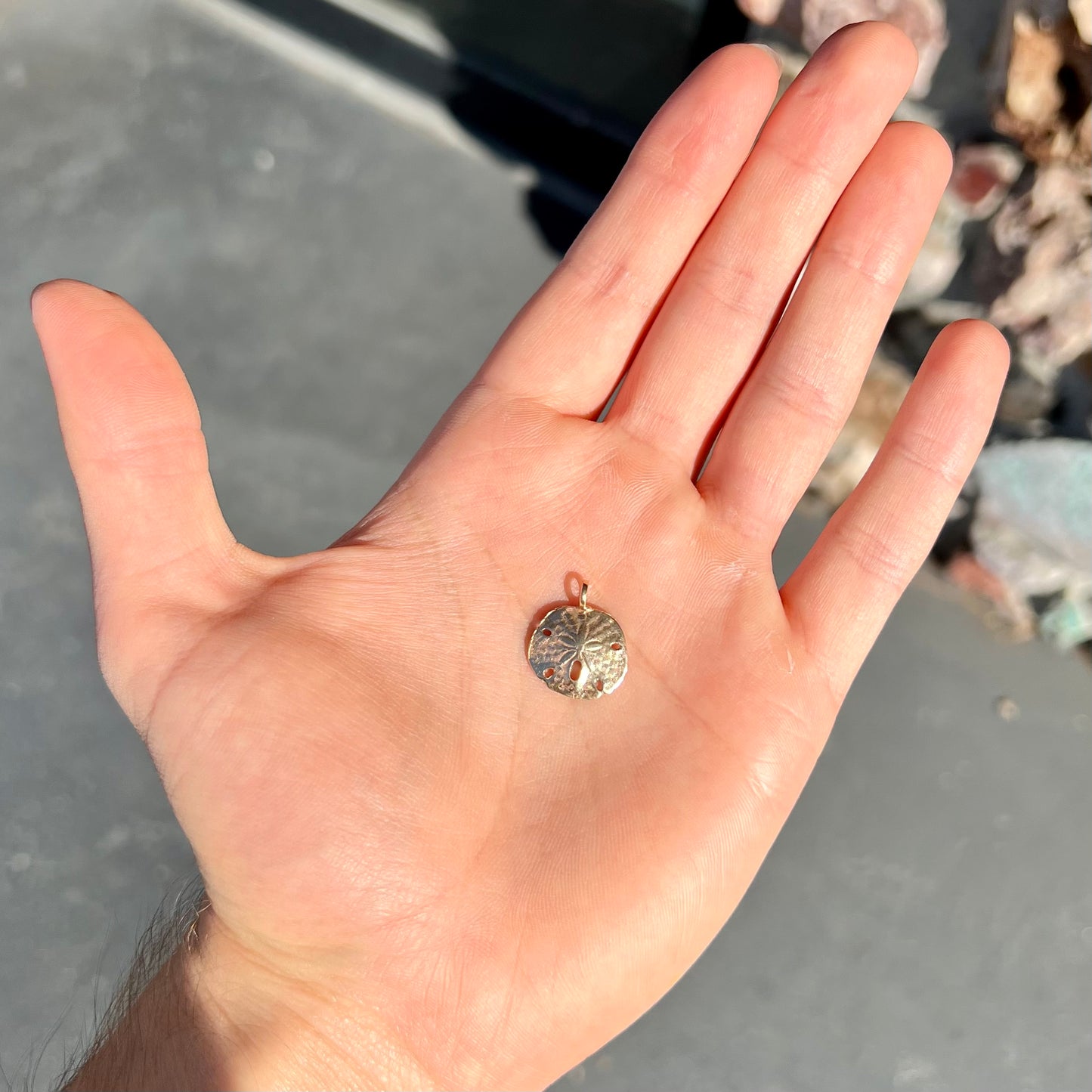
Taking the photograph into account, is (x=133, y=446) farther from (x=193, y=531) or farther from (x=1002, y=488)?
(x=1002, y=488)

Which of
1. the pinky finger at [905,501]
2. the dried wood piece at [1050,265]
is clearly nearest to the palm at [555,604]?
the pinky finger at [905,501]

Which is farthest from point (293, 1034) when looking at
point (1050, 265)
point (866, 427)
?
point (1050, 265)

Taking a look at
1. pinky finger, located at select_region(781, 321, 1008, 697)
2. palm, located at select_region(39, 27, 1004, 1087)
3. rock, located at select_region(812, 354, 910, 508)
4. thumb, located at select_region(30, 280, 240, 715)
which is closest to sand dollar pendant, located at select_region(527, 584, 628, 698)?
palm, located at select_region(39, 27, 1004, 1087)

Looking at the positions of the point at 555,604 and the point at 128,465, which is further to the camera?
the point at 555,604

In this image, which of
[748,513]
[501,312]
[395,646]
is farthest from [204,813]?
[501,312]

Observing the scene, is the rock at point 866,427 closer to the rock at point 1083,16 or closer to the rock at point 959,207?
the rock at point 959,207

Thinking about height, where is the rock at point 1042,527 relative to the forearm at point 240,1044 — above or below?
above

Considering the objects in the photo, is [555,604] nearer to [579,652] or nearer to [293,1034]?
[579,652]
